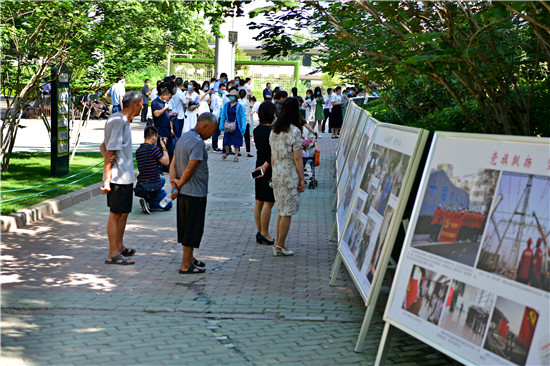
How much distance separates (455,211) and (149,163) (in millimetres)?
7842

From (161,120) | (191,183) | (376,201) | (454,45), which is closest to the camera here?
(376,201)

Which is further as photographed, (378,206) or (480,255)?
(378,206)

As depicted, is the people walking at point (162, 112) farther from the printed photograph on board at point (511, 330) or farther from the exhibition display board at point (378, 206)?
the printed photograph on board at point (511, 330)

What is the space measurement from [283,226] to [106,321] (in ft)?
11.0

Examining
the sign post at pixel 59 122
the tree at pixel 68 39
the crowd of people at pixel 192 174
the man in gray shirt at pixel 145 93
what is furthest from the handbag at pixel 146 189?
the man in gray shirt at pixel 145 93

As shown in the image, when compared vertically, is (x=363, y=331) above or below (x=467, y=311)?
below

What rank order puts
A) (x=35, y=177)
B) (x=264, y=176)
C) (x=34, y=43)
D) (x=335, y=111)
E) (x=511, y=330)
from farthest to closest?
(x=335, y=111), (x=35, y=177), (x=34, y=43), (x=264, y=176), (x=511, y=330)

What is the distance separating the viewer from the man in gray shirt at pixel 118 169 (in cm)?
837

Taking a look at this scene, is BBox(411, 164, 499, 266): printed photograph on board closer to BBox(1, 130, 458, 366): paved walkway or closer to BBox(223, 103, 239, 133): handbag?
BBox(1, 130, 458, 366): paved walkway

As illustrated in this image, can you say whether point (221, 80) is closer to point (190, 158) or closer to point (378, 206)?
point (190, 158)

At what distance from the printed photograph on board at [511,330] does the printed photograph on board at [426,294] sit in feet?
1.58

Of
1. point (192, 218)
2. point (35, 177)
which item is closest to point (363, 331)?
point (192, 218)

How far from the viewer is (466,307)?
4.36m

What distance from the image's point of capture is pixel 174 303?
6.99 m
